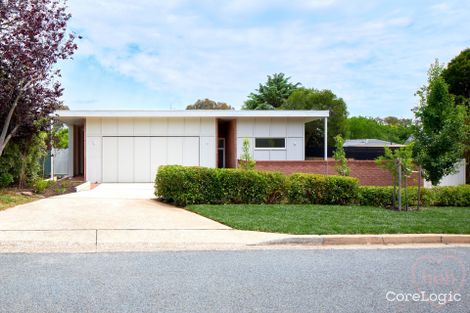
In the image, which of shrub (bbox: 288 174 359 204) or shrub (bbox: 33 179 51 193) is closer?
shrub (bbox: 288 174 359 204)

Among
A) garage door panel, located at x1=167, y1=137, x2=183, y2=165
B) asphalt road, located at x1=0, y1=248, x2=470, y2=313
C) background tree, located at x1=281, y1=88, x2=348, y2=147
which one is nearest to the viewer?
asphalt road, located at x1=0, y1=248, x2=470, y2=313

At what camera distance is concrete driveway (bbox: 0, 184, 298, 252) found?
7.39 m

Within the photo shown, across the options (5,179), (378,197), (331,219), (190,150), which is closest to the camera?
(331,219)

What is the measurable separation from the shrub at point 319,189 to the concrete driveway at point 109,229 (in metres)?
3.41

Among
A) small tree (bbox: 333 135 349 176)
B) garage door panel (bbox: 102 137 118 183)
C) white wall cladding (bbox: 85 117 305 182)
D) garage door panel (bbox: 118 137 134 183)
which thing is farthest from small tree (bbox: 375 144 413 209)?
garage door panel (bbox: 102 137 118 183)

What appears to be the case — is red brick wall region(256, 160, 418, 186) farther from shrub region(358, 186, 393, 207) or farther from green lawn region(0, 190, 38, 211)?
green lawn region(0, 190, 38, 211)

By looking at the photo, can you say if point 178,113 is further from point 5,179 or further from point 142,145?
point 5,179

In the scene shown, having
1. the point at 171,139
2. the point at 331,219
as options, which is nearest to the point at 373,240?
the point at 331,219

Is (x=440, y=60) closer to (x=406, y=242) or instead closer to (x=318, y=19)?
(x=318, y=19)

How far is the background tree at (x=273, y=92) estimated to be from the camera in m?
48.7

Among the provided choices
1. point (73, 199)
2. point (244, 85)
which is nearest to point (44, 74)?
point (73, 199)

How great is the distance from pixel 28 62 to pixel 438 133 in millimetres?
14468

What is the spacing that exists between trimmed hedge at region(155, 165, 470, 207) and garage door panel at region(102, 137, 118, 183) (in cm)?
874

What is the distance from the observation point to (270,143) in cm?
2166
